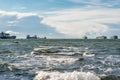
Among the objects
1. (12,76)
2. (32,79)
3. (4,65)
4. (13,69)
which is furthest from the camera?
(4,65)

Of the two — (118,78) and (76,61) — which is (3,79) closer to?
(118,78)

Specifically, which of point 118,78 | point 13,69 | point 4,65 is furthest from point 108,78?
point 4,65

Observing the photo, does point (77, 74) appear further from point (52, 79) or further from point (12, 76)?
point (12, 76)

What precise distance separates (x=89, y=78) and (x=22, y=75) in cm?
565

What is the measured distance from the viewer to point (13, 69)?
89.2 ft

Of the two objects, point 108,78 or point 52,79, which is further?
point 108,78

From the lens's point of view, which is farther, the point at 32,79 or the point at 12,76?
the point at 12,76

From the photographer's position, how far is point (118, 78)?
22.3 metres

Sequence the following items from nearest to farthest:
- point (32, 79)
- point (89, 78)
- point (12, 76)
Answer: point (89, 78)
point (32, 79)
point (12, 76)

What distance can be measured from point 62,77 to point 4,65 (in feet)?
36.0

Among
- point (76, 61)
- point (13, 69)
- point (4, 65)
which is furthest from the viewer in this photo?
point (76, 61)

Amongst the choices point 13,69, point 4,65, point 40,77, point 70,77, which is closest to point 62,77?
point 70,77

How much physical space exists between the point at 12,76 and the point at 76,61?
12.4 meters

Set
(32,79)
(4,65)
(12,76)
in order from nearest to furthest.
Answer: (32,79), (12,76), (4,65)
